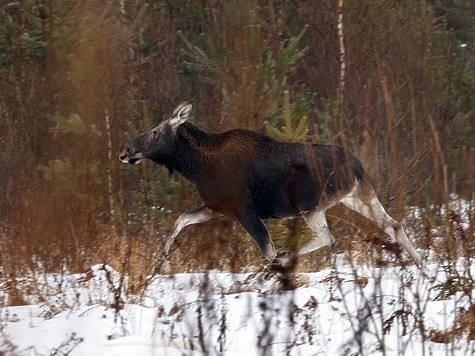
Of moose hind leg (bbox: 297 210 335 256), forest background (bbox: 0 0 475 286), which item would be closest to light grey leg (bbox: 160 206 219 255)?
forest background (bbox: 0 0 475 286)

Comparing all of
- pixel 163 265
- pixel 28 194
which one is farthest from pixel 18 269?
pixel 28 194

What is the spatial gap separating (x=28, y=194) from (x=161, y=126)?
238 cm

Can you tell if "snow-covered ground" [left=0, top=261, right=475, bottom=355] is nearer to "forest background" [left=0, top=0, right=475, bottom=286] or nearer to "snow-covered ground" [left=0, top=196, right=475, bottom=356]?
"snow-covered ground" [left=0, top=196, right=475, bottom=356]

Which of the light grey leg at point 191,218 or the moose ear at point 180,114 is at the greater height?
the moose ear at point 180,114

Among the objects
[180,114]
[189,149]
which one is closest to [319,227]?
[189,149]

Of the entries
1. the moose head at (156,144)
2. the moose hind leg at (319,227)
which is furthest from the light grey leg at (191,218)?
the moose hind leg at (319,227)

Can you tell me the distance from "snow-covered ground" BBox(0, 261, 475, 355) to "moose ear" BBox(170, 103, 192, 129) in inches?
97.2

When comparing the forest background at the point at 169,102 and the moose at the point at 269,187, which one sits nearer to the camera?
the moose at the point at 269,187

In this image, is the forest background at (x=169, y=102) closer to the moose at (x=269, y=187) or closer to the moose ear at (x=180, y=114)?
the moose at (x=269, y=187)

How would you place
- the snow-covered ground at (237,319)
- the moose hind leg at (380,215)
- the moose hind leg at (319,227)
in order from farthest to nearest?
the moose hind leg at (319,227)
the moose hind leg at (380,215)
the snow-covered ground at (237,319)

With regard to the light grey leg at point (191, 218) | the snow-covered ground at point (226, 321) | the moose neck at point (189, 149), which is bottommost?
the snow-covered ground at point (226, 321)

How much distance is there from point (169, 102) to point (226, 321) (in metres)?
9.60

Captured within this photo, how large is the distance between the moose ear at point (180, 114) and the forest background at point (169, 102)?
103 cm

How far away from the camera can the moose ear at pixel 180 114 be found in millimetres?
10531
